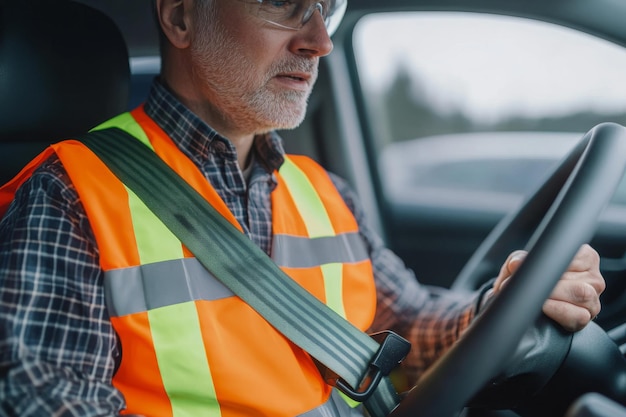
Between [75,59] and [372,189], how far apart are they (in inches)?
47.3

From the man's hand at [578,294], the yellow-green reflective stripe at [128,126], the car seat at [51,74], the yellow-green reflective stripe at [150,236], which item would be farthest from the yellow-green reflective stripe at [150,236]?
the man's hand at [578,294]

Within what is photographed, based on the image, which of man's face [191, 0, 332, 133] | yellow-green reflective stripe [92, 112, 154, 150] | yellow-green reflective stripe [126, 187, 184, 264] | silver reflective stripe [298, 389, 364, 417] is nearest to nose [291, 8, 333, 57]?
man's face [191, 0, 332, 133]

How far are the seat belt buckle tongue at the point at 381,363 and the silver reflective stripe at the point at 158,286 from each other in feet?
0.92

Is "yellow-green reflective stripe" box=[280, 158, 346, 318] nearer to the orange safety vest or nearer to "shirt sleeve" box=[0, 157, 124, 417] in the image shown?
the orange safety vest

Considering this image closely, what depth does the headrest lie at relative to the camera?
1.42 meters

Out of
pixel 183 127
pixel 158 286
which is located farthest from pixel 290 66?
pixel 158 286

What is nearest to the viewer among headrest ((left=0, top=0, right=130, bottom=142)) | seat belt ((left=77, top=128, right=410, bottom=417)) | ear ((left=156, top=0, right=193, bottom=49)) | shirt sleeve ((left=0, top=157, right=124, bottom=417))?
shirt sleeve ((left=0, top=157, right=124, bottom=417))

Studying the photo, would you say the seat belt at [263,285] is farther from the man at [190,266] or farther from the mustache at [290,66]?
the mustache at [290,66]

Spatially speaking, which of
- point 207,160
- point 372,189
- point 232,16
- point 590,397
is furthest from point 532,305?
point 372,189

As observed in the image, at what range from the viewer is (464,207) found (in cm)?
247

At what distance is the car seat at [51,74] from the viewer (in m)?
1.42

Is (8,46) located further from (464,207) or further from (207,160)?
(464,207)

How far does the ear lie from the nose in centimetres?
25

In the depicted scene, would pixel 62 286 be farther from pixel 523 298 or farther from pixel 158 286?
pixel 523 298
